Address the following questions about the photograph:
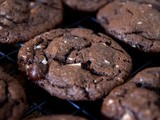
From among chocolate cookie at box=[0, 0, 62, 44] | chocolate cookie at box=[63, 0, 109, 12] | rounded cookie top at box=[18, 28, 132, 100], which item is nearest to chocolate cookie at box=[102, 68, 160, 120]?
rounded cookie top at box=[18, 28, 132, 100]

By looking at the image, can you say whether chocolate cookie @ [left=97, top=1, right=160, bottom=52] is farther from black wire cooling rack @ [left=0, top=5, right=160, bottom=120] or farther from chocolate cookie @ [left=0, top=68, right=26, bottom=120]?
chocolate cookie @ [left=0, top=68, right=26, bottom=120]

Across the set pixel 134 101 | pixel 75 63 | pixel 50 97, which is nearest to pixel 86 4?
pixel 75 63

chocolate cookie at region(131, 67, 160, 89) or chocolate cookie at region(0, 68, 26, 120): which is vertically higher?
chocolate cookie at region(131, 67, 160, 89)

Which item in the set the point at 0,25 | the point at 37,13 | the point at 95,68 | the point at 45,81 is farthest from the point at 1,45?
the point at 95,68

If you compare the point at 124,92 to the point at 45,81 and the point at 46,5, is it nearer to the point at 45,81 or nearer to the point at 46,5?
the point at 45,81

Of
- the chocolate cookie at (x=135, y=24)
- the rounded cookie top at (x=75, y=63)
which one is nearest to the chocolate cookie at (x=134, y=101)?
the rounded cookie top at (x=75, y=63)
